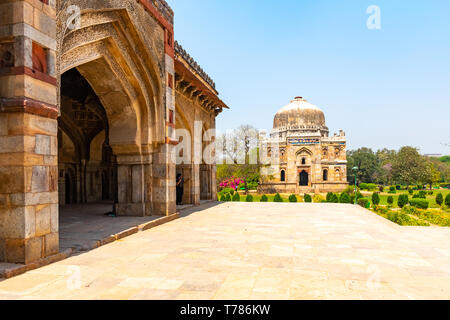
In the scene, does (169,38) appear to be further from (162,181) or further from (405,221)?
(405,221)

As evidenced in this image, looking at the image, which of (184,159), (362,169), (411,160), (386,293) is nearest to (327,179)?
(411,160)

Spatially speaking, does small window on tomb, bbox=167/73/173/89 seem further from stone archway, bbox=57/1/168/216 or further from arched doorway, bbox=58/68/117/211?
arched doorway, bbox=58/68/117/211

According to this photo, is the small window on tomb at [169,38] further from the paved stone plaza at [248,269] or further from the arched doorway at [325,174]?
the arched doorway at [325,174]

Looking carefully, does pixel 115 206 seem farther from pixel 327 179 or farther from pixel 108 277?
pixel 327 179

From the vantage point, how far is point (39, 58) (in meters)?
4.58

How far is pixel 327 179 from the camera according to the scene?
4119 centimetres

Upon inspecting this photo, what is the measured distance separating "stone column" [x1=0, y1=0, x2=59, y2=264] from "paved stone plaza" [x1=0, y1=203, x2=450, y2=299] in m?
0.52

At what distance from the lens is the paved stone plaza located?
11.2 feet

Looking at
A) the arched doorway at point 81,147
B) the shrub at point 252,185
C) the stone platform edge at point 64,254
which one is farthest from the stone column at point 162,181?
the shrub at point 252,185

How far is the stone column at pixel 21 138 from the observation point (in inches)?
166

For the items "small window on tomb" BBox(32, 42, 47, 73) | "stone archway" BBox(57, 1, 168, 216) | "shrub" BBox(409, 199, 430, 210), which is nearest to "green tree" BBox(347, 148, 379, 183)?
"shrub" BBox(409, 199, 430, 210)

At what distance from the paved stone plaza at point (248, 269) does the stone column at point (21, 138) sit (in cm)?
52

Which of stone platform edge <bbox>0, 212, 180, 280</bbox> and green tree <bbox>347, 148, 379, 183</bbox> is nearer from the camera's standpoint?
stone platform edge <bbox>0, 212, 180, 280</bbox>
